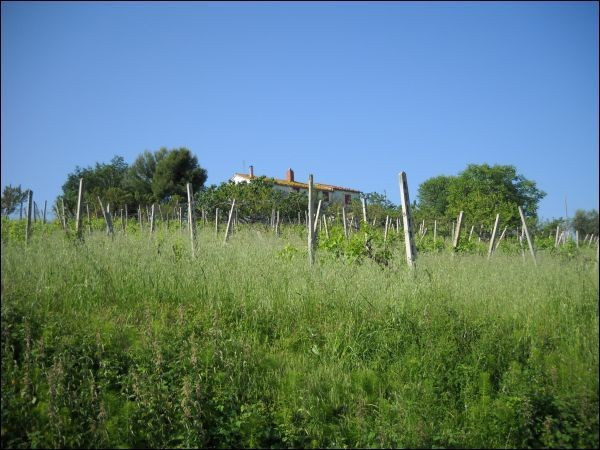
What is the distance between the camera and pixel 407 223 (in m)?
6.50

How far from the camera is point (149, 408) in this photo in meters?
3.27

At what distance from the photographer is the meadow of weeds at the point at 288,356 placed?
315 centimetres

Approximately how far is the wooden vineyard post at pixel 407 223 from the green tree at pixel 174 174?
1273 inches

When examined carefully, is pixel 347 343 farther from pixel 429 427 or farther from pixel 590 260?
pixel 590 260

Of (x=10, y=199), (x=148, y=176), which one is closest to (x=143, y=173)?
(x=148, y=176)

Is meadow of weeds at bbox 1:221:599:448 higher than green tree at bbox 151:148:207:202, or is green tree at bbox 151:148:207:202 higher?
green tree at bbox 151:148:207:202

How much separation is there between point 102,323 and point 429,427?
3.36 meters

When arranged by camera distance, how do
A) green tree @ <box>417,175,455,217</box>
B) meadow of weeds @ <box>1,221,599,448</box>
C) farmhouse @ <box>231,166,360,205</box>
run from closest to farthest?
meadow of weeds @ <box>1,221,599,448</box> < green tree @ <box>417,175,455,217</box> < farmhouse @ <box>231,166,360,205</box>

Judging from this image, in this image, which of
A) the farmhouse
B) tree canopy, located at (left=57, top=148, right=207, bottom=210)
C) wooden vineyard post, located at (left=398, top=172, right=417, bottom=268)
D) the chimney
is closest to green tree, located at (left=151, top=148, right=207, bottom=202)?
tree canopy, located at (left=57, top=148, right=207, bottom=210)

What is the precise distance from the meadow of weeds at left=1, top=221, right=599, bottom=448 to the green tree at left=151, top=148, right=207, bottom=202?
3271 centimetres

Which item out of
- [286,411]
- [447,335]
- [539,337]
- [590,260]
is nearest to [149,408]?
[286,411]

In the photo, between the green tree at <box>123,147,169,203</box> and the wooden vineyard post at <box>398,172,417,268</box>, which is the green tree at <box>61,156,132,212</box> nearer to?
the green tree at <box>123,147,169,203</box>

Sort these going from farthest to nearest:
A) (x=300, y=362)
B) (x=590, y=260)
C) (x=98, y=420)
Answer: (x=590, y=260) → (x=300, y=362) → (x=98, y=420)

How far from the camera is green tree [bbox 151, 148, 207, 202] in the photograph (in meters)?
37.2
